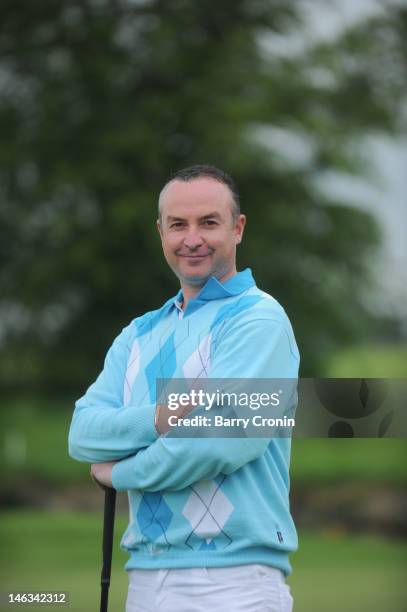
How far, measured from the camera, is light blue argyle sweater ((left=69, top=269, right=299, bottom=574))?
1.75 metres

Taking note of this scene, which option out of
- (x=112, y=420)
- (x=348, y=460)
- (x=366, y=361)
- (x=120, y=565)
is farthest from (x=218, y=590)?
(x=348, y=460)

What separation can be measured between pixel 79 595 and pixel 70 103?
23.2ft

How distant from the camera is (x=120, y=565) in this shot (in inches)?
286

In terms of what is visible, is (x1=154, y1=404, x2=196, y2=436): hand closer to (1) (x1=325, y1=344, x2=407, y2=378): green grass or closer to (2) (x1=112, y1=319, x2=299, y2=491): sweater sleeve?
(2) (x1=112, y1=319, x2=299, y2=491): sweater sleeve

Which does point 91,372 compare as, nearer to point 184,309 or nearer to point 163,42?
point 163,42

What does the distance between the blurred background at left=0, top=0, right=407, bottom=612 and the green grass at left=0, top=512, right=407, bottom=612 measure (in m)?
0.47

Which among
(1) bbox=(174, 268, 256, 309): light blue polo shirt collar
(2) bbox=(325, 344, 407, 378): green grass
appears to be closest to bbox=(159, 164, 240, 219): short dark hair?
(1) bbox=(174, 268, 256, 309): light blue polo shirt collar

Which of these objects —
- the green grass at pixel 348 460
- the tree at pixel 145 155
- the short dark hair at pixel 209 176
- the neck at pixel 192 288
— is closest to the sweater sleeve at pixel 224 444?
the neck at pixel 192 288

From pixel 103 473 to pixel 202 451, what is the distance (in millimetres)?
251

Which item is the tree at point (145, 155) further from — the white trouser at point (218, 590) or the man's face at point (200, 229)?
the white trouser at point (218, 590)

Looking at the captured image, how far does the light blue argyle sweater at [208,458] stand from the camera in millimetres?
1745

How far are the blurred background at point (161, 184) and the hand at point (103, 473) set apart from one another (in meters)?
8.34

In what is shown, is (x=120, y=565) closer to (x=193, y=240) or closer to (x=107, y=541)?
(x=107, y=541)

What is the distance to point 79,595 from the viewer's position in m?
5.40
